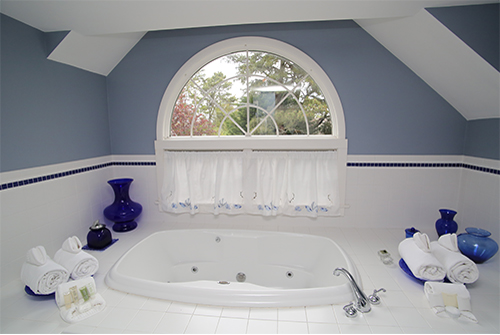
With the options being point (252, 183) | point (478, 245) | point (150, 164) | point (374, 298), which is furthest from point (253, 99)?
point (478, 245)

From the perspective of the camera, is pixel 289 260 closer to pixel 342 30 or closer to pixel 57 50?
pixel 342 30

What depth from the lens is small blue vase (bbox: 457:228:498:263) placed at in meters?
1.75

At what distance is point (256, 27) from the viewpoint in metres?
2.30

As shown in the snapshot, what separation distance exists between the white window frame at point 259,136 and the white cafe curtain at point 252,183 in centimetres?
7

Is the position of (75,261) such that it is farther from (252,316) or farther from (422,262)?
(422,262)

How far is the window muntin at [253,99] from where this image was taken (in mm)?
2432

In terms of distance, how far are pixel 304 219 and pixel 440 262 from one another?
1.13 metres

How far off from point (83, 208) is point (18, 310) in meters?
1.00

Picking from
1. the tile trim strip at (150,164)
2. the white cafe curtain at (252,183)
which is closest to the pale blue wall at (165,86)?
the tile trim strip at (150,164)

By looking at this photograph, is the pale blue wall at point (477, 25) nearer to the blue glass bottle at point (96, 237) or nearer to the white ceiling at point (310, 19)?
the white ceiling at point (310, 19)

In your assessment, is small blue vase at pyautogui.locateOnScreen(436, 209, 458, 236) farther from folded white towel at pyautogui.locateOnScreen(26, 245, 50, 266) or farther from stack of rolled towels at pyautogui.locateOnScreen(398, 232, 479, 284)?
folded white towel at pyautogui.locateOnScreen(26, 245, 50, 266)

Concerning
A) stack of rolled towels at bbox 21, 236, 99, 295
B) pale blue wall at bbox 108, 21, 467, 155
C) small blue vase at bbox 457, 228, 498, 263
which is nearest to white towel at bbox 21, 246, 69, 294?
stack of rolled towels at bbox 21, 236, 99, 295

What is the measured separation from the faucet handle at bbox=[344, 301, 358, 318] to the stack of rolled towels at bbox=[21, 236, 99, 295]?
1588 mm

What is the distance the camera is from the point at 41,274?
1.42 meters
